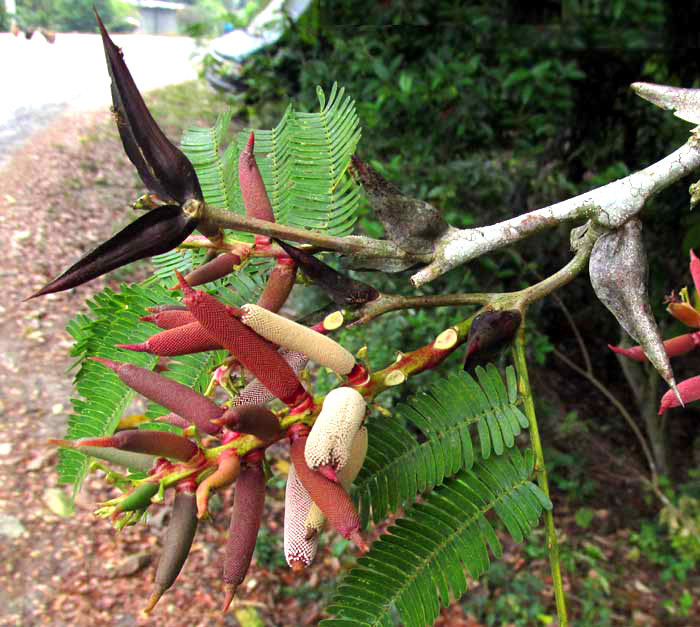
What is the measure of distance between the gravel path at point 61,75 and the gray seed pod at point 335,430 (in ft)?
20.9

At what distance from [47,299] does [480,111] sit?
2874 millimetres

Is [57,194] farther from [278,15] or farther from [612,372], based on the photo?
[612,372]

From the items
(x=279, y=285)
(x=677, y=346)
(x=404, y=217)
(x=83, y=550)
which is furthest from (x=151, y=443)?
(x=83, y=550)

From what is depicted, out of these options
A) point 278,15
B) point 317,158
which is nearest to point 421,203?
point 317,158

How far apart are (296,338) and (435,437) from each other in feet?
0.80

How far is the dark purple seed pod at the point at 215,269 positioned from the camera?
828mm

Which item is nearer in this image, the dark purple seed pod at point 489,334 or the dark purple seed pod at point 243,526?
the dark purple seed pod at point 243,526

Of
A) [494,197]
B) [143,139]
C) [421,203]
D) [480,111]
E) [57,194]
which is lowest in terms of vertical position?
[57,194]

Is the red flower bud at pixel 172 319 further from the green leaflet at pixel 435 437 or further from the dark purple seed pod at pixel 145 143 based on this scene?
the green leaflet at pixel 435 437

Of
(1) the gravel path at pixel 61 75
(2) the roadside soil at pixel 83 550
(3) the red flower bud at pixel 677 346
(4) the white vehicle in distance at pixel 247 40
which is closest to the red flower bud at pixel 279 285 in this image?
(3) the red flower bud at pixel 677 346

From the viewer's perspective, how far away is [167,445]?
60 cm

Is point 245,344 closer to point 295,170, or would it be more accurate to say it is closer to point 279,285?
point 279,285

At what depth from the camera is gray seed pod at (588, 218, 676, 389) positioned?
31.0 inches

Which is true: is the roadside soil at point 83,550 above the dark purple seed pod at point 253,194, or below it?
below
